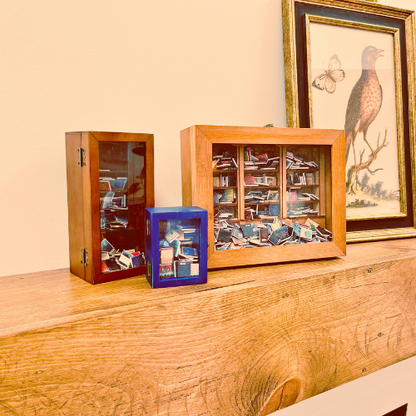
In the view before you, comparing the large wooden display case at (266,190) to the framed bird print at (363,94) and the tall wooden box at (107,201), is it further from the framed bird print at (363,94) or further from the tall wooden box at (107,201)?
the framed bird print at (363,94)

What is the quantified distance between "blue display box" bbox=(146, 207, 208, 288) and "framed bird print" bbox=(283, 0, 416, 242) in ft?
2.23

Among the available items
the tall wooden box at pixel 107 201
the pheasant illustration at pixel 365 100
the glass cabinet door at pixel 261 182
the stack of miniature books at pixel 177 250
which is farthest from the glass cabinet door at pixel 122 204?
the pheasant illustration at pixel 365 100

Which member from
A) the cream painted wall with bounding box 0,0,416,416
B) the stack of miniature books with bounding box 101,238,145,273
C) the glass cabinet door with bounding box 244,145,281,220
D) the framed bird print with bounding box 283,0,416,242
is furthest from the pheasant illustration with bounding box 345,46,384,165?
the stack of miniature books with bounding box 101,238,145,273

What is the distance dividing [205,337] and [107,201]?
43 centimetres

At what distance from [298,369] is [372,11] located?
56.1 inches

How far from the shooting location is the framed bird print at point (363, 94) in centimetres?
145

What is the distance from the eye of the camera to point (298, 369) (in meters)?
1.03

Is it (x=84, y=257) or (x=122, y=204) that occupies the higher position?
(x=122, y=204)

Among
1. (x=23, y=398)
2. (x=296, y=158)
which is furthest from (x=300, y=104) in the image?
(x=23, y=398)

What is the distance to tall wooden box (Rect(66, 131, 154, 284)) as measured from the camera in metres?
0.97

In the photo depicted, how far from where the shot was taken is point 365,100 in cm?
156

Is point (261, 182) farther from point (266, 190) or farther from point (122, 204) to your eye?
point (122, 204)

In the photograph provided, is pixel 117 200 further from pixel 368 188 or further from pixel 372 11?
pixel 372 11

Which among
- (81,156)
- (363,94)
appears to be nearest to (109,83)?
(81,156)
